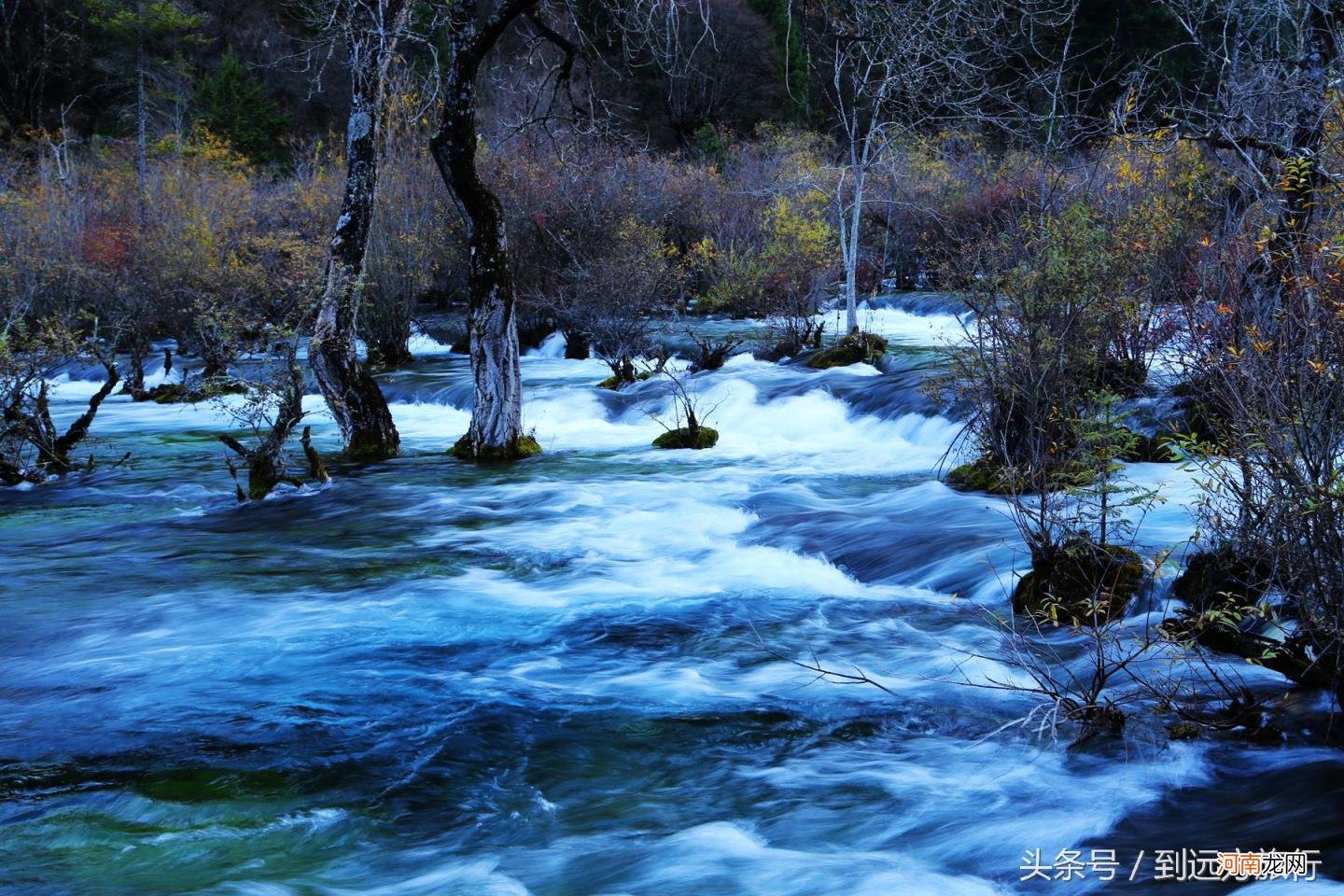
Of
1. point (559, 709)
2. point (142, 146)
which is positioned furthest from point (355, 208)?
point (142, 146)

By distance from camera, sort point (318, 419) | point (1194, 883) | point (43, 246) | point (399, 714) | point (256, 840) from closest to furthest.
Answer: point (1194, 883) → point (256, 840) → point (399, 714) → point (318, 419) → point (43, 246)

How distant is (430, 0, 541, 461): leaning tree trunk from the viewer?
1195cm

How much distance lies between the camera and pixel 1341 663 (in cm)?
517

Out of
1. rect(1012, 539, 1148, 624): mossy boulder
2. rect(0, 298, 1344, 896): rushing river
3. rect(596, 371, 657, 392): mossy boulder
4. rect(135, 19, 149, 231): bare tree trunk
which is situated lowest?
rect(0, 298, 1344, 896): rushing river

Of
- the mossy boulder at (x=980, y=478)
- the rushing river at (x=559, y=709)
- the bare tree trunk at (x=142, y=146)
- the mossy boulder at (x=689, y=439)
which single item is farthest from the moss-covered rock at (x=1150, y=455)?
the bare tree trunk at (x=142, y=146)

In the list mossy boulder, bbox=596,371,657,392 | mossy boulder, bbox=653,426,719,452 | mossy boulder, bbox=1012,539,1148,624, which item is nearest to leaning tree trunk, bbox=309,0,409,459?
mossy boulder, bbox=653,426,719,452

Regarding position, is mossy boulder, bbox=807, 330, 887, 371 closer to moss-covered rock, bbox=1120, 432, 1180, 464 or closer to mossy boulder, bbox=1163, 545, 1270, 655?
moss-covered rock, bbox=1120, 432, 1180, 464

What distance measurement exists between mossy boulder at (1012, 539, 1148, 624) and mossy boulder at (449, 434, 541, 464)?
748 centimetres

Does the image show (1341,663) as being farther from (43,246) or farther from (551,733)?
(43,246)

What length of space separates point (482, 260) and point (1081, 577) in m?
7.68

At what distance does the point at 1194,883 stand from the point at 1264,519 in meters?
2.19

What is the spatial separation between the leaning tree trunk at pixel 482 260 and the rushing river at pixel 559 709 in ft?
4.37

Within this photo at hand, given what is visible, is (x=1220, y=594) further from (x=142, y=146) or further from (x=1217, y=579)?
(x=142, y=146)

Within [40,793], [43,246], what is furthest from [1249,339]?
[43,246]
